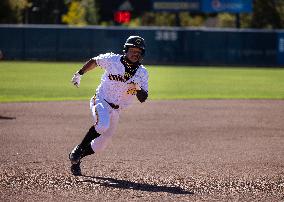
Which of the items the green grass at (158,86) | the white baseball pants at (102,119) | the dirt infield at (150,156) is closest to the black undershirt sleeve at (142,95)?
the white baseball pants at (102,119)

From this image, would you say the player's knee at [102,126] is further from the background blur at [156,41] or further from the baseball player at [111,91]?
the background blur at [156,41]

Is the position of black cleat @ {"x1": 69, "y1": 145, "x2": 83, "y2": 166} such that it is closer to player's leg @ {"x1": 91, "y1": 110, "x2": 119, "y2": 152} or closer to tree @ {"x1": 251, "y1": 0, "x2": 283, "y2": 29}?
player's leg @ {"x1": 91, "y1": 110, "x2": 119, "y2": 152}

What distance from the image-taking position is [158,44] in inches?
1756

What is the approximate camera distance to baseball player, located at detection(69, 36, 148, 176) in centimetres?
867

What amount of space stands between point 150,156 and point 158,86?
16540 millimetres

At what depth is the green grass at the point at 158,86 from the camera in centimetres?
2209

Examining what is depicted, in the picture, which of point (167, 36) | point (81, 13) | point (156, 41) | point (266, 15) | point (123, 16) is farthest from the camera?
point (81, 13)

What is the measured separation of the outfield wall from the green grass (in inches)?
316

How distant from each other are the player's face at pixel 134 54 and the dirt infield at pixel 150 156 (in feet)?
4.66

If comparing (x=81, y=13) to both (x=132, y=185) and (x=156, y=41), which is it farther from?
(x=132, y=185)

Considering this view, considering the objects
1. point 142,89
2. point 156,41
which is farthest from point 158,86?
point 142,89

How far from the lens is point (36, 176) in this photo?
27.8 ft

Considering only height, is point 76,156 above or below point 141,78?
below

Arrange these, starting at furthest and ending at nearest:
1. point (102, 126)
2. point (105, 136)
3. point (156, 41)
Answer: point (156, 41) < point (105, 136) < point (102, 126)
